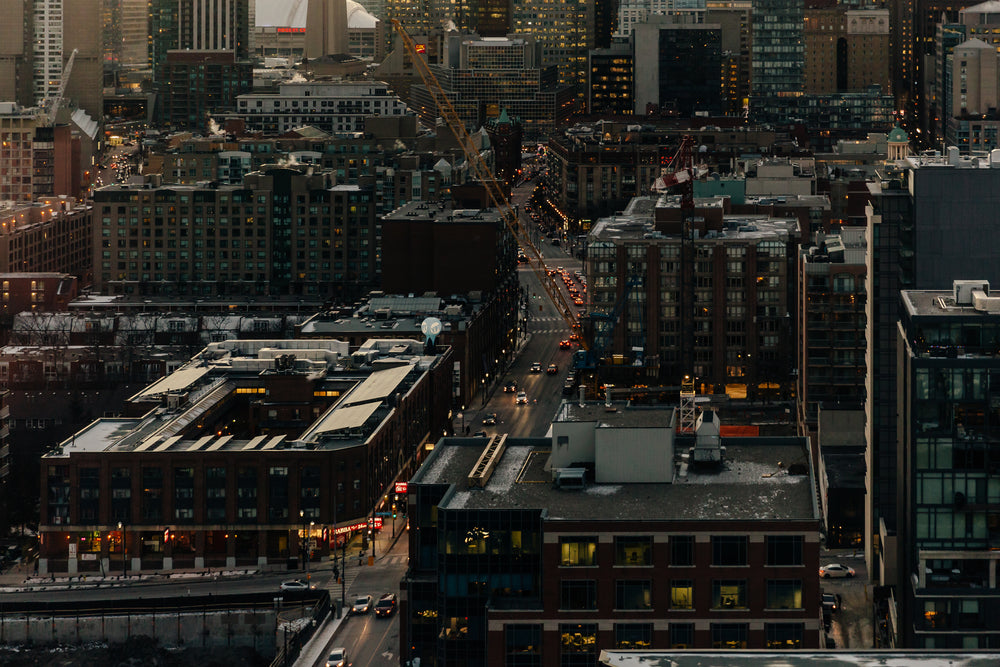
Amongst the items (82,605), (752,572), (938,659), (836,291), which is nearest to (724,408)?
(836,291)

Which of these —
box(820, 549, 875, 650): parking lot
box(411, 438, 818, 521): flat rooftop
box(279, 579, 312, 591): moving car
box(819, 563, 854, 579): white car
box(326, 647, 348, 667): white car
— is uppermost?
box(411, 438, 818, 521): flat rooftop

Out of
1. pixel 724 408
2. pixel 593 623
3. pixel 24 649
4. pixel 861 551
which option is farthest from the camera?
pixel 724 408

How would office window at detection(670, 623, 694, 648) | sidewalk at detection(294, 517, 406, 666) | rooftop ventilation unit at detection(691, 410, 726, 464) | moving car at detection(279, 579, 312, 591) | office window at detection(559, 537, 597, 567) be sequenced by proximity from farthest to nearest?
moving car at detection(279, 579, 312, 591) → sidewalk at detection(294, 517, 406, 666) → rooftop ventilation unit at detection(691, 410, 726, 464) → office window at detection(559, 537, 597, 567) → office window at detection(670, 623, 694, 648)

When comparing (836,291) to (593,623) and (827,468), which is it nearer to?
(827,468)

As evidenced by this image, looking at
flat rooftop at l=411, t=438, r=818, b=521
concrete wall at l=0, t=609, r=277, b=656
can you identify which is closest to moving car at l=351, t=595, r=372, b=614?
concrete wall at l=0, t=609, r=277, b=656

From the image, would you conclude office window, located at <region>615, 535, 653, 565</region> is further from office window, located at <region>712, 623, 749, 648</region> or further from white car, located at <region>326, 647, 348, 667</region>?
white car, located at <region>326, 647, 348, 667</region>

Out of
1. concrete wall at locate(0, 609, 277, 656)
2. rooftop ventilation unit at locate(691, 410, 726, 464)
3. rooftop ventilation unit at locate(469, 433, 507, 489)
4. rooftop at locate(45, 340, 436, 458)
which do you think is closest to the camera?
rooftop ventilation unit at locate(469, 433, 507, 489)

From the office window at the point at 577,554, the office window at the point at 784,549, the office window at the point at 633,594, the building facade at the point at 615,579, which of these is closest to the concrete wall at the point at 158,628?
the building facade at the point at 615,579
